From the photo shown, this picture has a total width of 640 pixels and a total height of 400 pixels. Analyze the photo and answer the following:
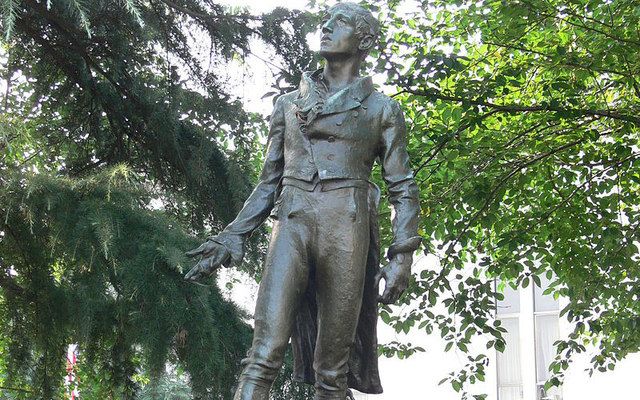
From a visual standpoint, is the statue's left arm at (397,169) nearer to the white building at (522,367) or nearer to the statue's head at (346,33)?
the statue's head at (346,33)

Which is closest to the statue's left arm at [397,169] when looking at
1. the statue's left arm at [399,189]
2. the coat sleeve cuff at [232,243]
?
the statue's left arm at [399,189]

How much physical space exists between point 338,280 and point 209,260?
26.0 inches

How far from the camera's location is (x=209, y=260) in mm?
5746

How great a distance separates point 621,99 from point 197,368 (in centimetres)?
624

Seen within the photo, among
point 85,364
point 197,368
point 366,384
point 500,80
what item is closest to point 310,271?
point 366,384

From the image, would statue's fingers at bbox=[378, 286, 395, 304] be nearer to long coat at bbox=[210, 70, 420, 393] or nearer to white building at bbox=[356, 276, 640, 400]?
long coat at bbox=[210, 70, 420, 393]

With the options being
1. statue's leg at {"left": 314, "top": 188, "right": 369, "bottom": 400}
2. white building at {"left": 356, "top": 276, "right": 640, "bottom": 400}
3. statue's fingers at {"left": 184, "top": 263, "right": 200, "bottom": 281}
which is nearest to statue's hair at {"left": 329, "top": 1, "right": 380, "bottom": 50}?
statue's leg at {"left": 314, "top": 188, "right": 369, "bottom": 400}

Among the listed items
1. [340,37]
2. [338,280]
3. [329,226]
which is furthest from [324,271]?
[340,37]

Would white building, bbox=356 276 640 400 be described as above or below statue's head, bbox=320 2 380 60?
above

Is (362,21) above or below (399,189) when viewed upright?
above

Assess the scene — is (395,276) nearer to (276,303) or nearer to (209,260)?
(276,303)

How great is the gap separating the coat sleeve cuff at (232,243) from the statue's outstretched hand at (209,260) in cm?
2

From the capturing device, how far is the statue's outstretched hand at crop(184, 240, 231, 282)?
5711 mm

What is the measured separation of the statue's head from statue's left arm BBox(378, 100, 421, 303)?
0.34 m
